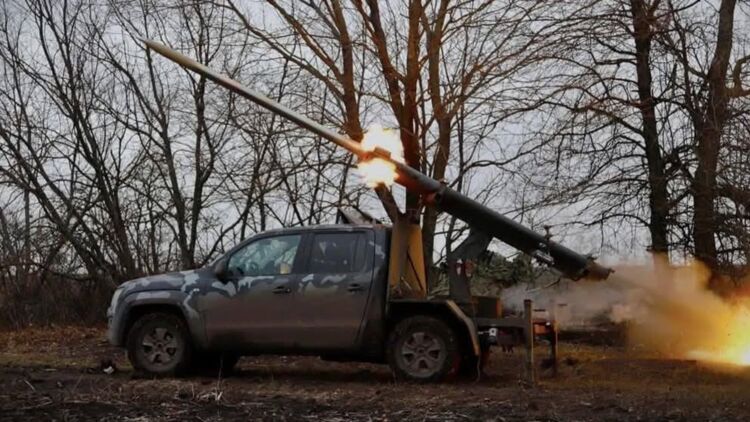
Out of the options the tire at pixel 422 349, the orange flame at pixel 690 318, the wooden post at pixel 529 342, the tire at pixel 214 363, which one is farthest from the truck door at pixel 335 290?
the orange flame at pixel 690 318

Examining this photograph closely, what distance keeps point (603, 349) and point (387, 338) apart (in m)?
5.83

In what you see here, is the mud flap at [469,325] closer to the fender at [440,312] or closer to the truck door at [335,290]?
the fender at [440,312]

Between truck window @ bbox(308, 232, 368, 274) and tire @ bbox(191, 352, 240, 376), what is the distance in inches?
65.1

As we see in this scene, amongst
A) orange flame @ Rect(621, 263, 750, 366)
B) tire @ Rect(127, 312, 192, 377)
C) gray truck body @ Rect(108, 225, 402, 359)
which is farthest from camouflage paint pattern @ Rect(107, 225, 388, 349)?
orange flame @ Rect(621, 263, 750, 366)

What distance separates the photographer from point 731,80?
16.2 meters

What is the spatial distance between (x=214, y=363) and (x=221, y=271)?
1.44 meters

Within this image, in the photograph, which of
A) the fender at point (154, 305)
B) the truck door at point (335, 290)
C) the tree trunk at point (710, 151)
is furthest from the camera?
the tree trunk at point (710, 151)

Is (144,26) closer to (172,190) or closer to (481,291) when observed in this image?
(172,190)

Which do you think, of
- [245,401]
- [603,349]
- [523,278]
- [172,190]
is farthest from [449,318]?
[172,190]

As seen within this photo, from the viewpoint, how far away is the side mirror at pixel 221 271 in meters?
11.6

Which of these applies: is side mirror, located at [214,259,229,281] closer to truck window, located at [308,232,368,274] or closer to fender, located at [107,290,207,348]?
fender, located at [107,290,207,348]

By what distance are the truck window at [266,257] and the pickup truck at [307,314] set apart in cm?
1

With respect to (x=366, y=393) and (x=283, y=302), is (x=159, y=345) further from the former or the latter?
(x=366, y=393)

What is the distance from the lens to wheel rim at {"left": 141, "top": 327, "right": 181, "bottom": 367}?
11820 mm
